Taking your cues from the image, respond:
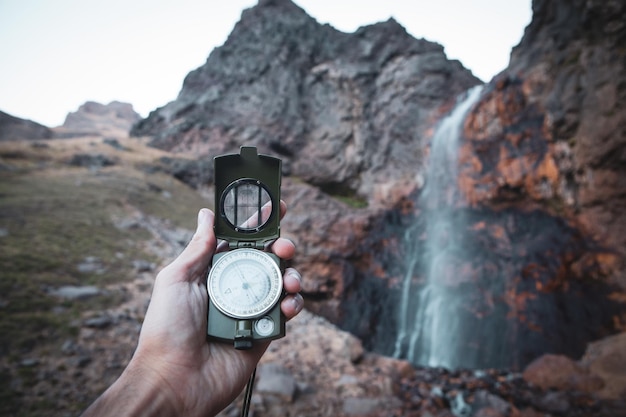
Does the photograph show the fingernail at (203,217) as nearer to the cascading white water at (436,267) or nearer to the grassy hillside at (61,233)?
the grassy hillside at (61,233)

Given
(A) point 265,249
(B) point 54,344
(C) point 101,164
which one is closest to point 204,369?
(A) point 265,249

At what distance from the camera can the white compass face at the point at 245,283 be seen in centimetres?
164


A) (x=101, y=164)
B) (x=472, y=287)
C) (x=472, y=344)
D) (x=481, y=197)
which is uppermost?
Answer: (x=101, y=164)

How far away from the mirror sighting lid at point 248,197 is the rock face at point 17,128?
31.5 m

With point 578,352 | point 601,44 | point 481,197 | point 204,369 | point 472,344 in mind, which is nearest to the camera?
point 204,369

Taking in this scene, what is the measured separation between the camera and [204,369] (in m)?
1.57

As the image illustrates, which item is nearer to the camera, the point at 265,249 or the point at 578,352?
the point at 265,249

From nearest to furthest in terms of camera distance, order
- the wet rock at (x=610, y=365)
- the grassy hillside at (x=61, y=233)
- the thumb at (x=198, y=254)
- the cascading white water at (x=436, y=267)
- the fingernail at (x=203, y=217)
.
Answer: the thumb at (x=198, y=254) → the fingernail at (x=203, y=217) → the grassy hillside at (x=61, y=233) → the wet rock at (x=610, y=365) → the cascading white water at (x=436, y=267)

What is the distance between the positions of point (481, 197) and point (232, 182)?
461 inches

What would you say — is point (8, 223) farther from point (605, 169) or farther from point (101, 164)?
point (605, 169)

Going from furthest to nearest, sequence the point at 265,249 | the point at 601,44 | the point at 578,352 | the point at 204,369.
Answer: the point at 601,44 < the point at 578,352 < the point at 265,249 < the point at 204,369

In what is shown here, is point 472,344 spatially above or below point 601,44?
below

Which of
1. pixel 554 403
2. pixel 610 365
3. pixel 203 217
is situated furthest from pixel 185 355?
pixel 610 365

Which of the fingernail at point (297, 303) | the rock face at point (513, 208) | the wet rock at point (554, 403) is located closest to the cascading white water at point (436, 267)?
the rock face at point (513, 208)
